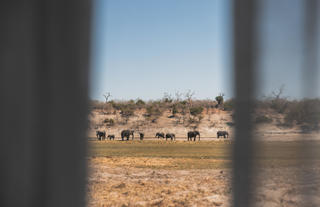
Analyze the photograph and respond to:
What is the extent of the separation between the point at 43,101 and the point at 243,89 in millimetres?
1000

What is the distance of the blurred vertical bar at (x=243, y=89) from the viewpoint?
133 cm

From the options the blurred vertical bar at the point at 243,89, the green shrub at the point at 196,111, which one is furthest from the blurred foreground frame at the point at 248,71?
the green shrub at the point at 196,111

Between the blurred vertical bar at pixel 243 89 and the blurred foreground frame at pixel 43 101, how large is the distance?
71cm

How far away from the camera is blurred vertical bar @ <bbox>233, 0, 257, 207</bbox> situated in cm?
133

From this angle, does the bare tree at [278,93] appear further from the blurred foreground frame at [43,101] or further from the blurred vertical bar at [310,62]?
the blurred foreground frame at [43,101]

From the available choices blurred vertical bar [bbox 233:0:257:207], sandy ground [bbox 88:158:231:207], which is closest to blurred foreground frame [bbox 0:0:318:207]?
blurred vertical bar [bbox 233:0:257:207]

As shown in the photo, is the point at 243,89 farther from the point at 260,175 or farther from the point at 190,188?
the point at 190,188

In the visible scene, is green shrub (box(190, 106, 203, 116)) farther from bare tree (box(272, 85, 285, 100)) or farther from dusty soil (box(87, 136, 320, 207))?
bare tree (box(272, 85, 285, 100))

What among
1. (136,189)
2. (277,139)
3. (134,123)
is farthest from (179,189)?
(134,123)

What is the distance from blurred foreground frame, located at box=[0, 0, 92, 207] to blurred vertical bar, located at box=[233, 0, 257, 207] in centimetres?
71

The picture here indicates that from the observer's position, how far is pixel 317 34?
1352mm

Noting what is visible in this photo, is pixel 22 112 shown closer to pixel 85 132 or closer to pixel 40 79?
pixel 40 79

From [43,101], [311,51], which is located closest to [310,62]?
[311,51]

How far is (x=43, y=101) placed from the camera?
70.6 inches
